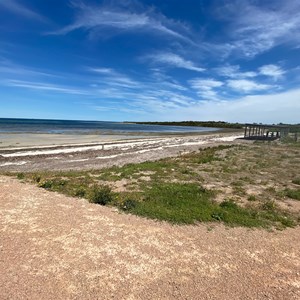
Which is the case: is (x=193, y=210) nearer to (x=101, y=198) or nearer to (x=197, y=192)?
(x=197, y=192)

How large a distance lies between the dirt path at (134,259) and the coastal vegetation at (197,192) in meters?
0.80

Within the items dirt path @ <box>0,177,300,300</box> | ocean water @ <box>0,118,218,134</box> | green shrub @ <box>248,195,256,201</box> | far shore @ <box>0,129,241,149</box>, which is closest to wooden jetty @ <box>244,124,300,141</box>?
far shore @ <box>0,129,241,149</box>

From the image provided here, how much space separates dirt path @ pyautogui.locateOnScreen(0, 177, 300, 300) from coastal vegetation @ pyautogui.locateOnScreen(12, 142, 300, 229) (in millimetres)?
796

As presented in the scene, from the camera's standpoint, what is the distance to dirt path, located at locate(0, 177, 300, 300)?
448cm

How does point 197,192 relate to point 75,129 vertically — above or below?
above

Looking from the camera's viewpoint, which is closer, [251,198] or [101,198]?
[101,198]

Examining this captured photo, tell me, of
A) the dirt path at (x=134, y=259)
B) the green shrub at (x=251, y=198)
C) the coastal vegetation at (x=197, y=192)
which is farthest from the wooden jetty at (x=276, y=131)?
the dirt path at (x=134, y=259)

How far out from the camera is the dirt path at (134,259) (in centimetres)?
448

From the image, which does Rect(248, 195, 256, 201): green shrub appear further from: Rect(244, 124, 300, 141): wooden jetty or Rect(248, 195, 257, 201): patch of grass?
Rect(244, 124, 300, 141): wooden jetty

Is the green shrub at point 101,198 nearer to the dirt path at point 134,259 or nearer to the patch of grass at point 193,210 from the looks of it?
the patch of grass at point 193,210

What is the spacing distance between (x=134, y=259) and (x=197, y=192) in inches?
225

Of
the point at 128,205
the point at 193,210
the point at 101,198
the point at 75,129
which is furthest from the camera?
the point at 75,129

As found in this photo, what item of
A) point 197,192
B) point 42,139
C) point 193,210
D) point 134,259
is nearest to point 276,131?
point 42,139

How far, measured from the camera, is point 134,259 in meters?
5.44
